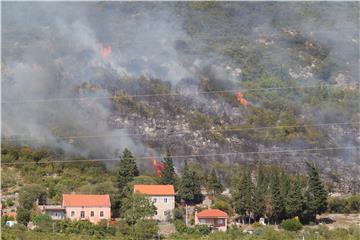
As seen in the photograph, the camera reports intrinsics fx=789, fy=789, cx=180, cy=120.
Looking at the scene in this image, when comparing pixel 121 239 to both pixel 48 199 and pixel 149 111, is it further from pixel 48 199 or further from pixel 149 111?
pixel 149 111

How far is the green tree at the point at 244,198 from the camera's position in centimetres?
3562

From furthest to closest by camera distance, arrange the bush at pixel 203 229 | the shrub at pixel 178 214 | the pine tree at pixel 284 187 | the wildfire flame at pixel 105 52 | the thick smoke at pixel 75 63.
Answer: the wildfire flame at pixel 105 52
the thick smoke at pixel 75 63
the shrub at pixel 178 214
the pine tree at pixel 284 187
the bush at pixel 203 229

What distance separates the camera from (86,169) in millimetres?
44062

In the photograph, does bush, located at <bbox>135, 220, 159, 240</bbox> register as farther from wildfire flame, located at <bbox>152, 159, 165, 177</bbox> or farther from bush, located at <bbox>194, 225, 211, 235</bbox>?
wildfire flame, located at <bbox>152, 159, 165, 177</bbox>

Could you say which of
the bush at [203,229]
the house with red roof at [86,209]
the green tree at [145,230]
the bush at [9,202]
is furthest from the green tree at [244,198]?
the bush at [9,202]

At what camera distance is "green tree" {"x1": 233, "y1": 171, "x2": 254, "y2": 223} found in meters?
35.6

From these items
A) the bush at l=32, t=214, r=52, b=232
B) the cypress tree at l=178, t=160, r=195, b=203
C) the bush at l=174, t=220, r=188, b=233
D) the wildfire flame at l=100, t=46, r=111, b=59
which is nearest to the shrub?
the bush at l=174, t=220, r=188, b=233

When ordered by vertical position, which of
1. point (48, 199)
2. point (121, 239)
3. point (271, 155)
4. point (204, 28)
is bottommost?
point (121, 239)

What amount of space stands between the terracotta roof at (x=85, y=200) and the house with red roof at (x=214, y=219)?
415 cm

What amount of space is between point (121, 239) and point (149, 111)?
2691cm

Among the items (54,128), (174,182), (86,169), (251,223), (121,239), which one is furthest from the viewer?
(54,128)

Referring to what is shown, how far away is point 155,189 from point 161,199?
666 mm

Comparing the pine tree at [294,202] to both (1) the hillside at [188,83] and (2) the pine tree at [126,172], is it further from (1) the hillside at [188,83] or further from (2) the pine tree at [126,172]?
(1) the hillside at [188,83]

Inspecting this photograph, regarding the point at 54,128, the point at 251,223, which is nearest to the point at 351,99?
the point at 54,128
